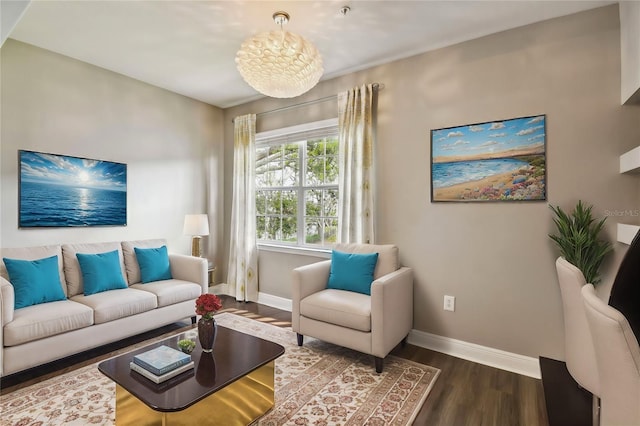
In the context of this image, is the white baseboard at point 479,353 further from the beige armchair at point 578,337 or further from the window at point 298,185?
the window at point 298,185

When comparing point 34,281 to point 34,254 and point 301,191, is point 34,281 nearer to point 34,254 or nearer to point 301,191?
point 34,254

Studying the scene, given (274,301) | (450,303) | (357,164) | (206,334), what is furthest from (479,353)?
(274,301)

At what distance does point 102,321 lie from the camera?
2.64m

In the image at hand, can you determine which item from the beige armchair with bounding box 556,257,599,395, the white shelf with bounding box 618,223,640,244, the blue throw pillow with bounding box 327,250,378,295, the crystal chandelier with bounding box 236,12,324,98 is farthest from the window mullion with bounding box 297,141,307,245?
the white shelf with bounding box 618,223,640,244

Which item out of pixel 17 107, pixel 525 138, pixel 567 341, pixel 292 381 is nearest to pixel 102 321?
pixel 292 381

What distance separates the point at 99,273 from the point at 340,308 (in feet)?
7.34

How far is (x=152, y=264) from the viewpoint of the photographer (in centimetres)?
342

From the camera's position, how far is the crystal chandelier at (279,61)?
7.01ft

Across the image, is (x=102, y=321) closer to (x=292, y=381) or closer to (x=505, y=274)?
(x=292, y=381)

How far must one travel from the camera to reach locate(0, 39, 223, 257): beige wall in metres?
2.88

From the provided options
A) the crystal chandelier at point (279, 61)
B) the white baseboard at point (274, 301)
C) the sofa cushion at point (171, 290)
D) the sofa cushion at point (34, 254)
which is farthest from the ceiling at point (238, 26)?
the white baseboard at point (274, 301)

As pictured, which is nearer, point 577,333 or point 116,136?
point 577,333

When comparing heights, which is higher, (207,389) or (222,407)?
(207,389)

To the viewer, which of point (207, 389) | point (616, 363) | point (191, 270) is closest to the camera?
point (616, 363)
